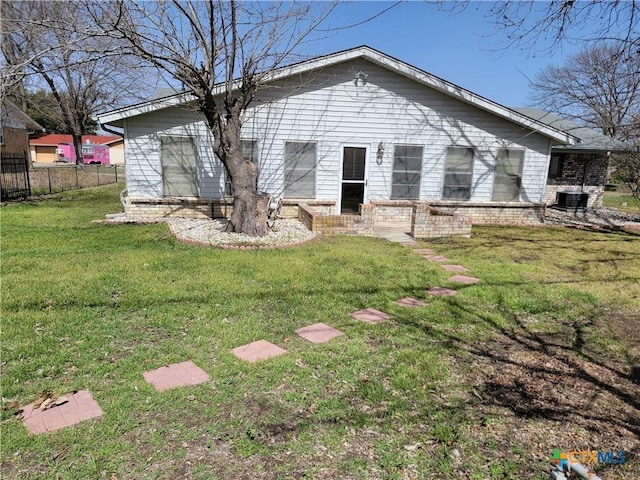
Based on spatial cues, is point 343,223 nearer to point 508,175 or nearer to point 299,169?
point 299,169

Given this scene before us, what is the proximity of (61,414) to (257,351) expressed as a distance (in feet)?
4.67

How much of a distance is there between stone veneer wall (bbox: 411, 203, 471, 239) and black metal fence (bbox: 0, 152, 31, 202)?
12.9 meters

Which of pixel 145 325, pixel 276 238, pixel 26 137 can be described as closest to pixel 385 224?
pixel 276 238

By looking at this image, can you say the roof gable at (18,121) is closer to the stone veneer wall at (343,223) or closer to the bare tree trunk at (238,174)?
the bare tree trunk at (238,174)

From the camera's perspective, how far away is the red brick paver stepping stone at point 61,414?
2.39m

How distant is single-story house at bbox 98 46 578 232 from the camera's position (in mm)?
9773

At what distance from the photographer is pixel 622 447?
2.40 m

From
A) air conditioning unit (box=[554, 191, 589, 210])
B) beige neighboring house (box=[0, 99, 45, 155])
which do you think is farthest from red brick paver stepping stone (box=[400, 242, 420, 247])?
beige neighboring house (box=[0, 99, 45, 155])

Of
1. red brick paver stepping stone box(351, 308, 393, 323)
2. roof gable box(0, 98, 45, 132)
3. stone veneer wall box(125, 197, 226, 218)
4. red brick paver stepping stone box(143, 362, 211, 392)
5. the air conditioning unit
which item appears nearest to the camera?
red brick paver stepping stone box(143, 362, 211, 392)

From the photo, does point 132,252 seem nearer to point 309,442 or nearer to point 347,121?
point 309,442

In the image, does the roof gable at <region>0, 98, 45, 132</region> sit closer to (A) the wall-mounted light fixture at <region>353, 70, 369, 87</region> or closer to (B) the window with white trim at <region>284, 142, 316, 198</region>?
(B) the window with white trim at <region>284, 142, 316, 198</region>

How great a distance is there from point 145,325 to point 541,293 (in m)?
4.76

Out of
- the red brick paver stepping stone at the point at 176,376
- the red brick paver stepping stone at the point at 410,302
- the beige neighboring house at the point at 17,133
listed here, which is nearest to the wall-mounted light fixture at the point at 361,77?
the red brick paver stepping stone at the point at 410,302

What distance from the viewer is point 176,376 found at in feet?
9.78
